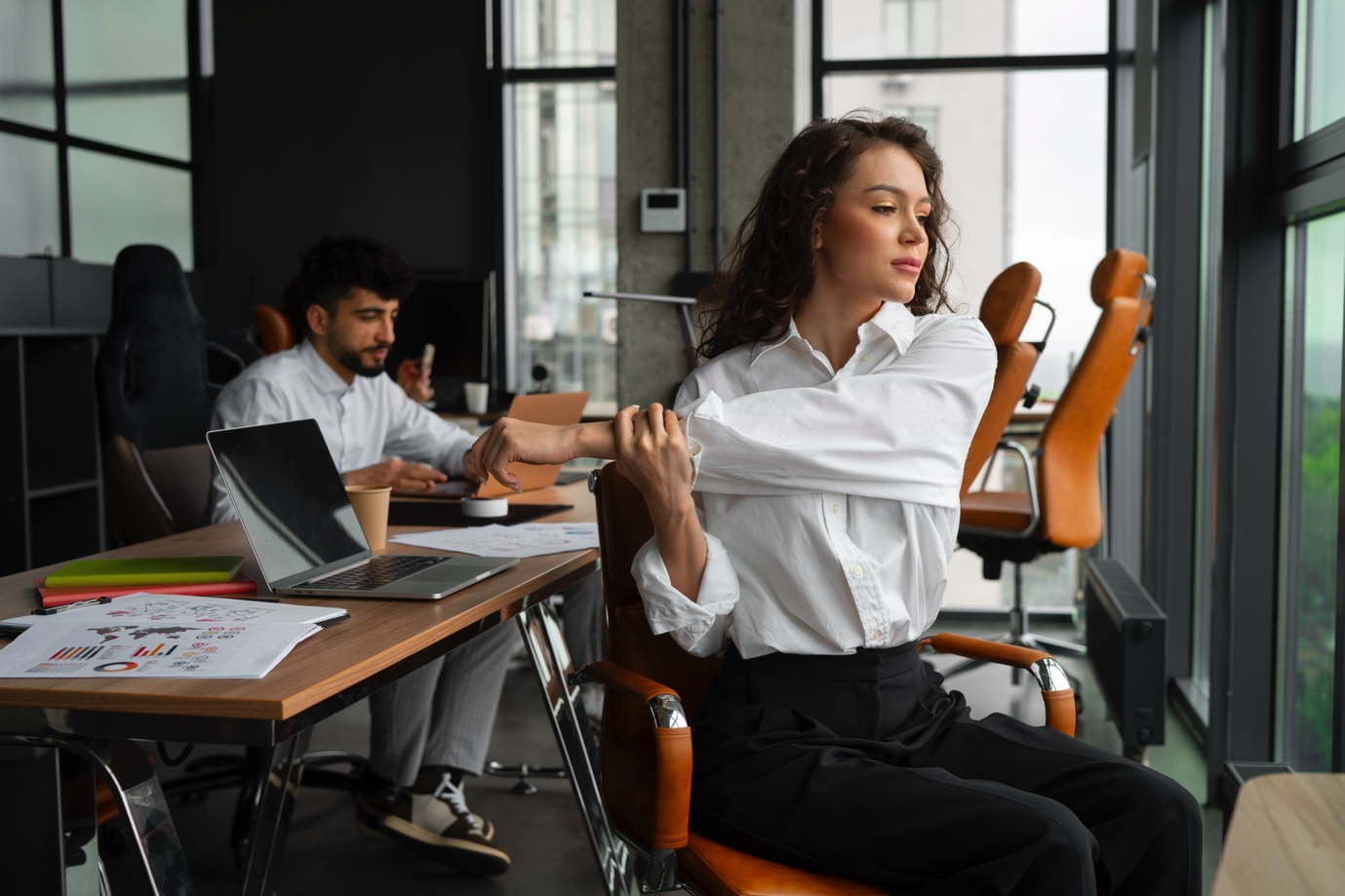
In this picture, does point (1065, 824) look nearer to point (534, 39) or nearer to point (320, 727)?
point (320, 727)

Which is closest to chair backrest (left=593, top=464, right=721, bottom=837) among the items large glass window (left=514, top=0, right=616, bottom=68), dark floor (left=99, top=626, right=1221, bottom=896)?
dark floor (left=99, top=626, right=1221, bottom=896)

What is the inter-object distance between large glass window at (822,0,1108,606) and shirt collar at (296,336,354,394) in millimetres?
2699

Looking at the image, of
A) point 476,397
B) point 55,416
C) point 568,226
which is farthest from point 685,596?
point 568,226

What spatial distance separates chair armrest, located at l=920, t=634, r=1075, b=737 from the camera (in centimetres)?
144

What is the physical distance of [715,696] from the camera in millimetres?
1461

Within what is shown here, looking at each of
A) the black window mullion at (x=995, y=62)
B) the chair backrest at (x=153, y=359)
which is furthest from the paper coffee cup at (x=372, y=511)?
the black window mullion at (x=995, y=62)

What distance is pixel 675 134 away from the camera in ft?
13.0

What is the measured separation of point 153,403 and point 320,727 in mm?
1091

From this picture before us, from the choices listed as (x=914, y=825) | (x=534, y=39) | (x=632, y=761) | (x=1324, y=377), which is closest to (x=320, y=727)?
(x=632, y=761)

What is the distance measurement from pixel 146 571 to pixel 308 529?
8.3 inches

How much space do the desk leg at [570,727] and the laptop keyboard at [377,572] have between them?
26cm

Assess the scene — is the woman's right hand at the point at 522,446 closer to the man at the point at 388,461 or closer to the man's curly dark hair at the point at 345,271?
the man at the point at 388,461

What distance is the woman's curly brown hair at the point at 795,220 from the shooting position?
5.14ft

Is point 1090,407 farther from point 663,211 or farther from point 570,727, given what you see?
point 570,727
